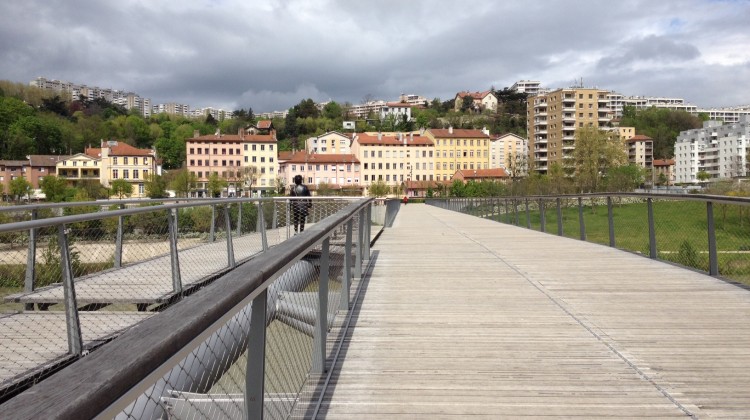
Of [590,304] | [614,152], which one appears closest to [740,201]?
[590,304]

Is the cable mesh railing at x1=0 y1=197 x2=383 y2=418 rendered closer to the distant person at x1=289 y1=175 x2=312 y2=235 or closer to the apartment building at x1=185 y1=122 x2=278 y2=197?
the distant person at x1=289 y1=175 x2=312 y2=235

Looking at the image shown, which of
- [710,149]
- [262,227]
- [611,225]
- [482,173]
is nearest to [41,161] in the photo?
[482,173]

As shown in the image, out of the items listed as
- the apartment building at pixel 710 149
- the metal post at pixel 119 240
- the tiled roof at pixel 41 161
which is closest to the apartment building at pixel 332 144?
the tiled roof at pixel 41 161

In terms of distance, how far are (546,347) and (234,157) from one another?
4855 inches

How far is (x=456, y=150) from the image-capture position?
125 meters

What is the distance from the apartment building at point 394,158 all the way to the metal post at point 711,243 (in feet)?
357

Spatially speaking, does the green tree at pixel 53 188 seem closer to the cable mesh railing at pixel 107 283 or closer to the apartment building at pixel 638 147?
the cable mesh railing at pixel 107 283

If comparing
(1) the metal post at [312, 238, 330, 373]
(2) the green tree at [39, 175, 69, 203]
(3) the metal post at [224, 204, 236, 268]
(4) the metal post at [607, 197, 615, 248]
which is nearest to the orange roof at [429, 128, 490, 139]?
(2) the green tree at [39, 175, 69, 203]

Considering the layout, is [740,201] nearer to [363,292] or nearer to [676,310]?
[676,310]

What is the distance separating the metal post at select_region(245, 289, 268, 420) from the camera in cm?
238

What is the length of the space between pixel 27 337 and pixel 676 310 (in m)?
5.75

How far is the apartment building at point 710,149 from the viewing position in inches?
5443

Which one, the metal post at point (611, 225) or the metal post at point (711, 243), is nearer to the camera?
the metal post at point (711, 243)

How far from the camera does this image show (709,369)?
14.0ft
